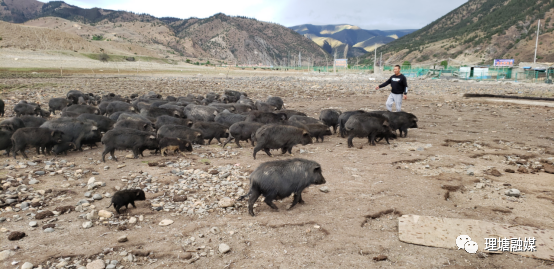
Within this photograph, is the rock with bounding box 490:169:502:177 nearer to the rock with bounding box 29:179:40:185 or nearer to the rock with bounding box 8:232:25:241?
the rock with bounding box 8:232:25:241

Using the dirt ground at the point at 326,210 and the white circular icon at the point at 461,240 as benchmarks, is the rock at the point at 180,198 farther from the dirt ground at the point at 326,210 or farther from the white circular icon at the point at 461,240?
the white circular icon at the point at 461,240

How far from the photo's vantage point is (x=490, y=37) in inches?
3150

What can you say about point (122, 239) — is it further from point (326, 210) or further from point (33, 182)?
point (33, 182)

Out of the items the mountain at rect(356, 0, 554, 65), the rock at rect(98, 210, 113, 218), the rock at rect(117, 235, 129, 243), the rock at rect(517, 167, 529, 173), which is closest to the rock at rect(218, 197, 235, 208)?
the rock at rect(117, 235, 129, 243)

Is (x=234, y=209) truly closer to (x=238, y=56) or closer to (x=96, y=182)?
(x=96, y=182)

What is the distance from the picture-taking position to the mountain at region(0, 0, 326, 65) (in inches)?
4927

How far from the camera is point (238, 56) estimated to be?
477 feet

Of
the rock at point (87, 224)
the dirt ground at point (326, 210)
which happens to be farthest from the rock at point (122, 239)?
the rock at point (87, 224)

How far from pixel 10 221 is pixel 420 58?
101150mm

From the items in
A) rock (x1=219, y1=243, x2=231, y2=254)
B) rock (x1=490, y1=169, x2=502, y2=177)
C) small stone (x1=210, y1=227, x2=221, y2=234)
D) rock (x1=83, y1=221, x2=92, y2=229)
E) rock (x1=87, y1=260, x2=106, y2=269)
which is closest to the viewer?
rock (x1=87, y1=260, x2=106, y2=269)

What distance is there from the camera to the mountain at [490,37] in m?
72.6

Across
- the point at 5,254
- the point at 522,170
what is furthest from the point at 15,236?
the point at 522,170

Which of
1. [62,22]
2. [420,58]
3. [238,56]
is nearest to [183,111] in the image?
[420,58]

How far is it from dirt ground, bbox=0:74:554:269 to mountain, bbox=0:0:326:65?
4024 inches
